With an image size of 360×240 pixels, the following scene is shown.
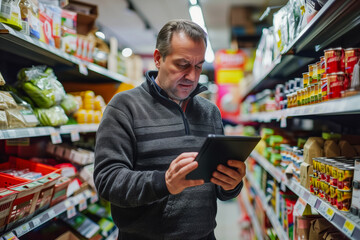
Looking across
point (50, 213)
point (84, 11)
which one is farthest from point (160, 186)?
point (84, 11)

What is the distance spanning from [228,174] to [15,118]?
4.07 feet

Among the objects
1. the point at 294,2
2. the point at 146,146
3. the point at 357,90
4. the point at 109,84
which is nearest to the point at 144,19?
the point at 109,84

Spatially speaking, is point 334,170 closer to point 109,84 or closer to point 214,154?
point 214,154

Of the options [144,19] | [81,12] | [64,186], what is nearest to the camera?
[64,186]

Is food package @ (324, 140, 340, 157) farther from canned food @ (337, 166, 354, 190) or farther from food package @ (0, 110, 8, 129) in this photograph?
food package @ (0, 110, 8, 129)

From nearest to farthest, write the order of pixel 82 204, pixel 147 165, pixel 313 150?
pixel 147 165, pixel 313 150, pixel 82 204

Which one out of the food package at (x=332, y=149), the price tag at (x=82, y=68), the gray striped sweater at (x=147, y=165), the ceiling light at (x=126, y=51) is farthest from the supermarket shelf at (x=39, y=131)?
the ceiling light at (x=126, y=51)

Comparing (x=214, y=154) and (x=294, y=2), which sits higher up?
(x=294, y=2)

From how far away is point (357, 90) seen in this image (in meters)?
0.90

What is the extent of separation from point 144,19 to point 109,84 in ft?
14.1

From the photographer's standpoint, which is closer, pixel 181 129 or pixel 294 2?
pixel 181 129

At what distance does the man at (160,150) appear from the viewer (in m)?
1.16

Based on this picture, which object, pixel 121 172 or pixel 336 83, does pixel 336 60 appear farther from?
pixel 121 172

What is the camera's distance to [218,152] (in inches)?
40.7
